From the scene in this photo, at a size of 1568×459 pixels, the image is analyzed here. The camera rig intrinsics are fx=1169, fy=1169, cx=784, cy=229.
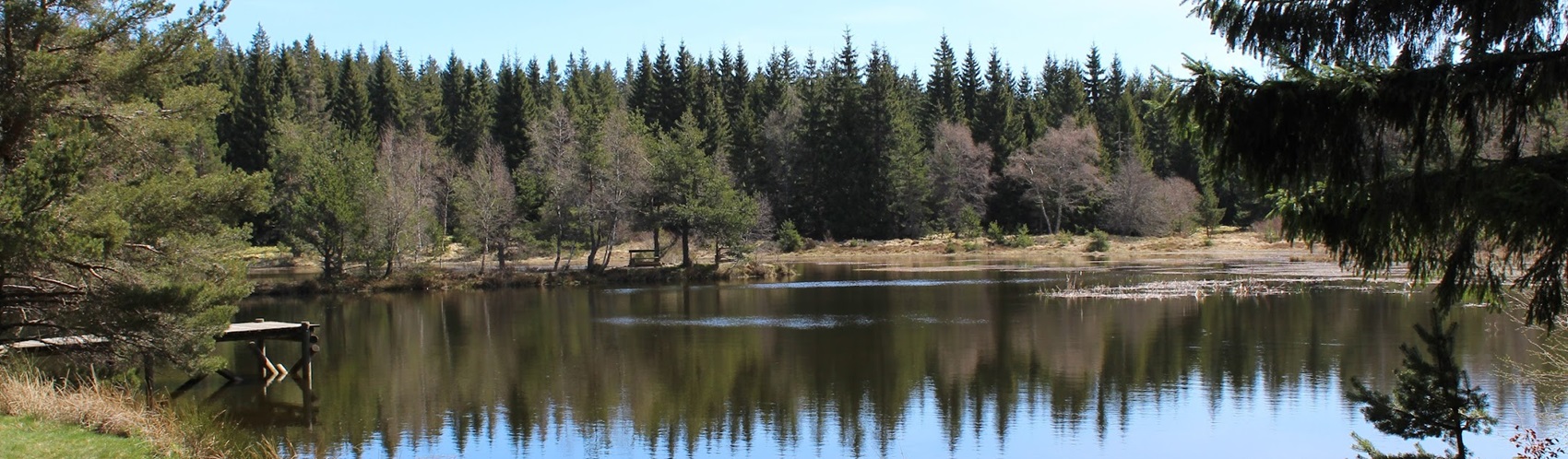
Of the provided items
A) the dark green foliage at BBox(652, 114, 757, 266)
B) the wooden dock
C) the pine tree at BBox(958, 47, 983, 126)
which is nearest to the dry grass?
the wooden dock

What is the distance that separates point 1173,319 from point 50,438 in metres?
23.3

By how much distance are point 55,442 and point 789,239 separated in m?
54.8

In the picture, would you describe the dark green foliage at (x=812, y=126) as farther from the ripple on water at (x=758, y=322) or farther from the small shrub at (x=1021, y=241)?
the ripple on water at (x=758, y=322)

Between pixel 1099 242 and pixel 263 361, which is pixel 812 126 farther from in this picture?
pixel 263 361

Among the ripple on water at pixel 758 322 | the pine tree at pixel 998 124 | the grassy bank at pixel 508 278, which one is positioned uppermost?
the pine tree at pixel 998 124

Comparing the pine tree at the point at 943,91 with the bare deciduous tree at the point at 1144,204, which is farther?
the pine tree at the point at 943,91

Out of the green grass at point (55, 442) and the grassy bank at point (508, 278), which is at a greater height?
the grassy bank at point (508, 278)

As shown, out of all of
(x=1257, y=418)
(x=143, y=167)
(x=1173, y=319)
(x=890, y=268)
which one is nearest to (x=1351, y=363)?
(x=1257, y=418)

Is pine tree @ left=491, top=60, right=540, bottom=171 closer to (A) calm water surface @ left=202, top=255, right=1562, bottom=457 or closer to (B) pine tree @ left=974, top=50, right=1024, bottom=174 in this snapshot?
(B) pine tree @ left=974, top=50, right=1024, bottom=174

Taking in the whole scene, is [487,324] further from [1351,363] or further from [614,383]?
[1351,363]

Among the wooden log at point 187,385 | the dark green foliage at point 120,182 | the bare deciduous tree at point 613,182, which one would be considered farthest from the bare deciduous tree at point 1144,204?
the dark green foliage at point 120,182

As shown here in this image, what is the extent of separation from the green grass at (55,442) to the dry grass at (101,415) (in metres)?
0.22

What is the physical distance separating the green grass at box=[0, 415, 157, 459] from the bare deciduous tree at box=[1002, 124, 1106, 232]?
6028 centimetres

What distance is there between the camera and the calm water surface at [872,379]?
1555 centimetres
